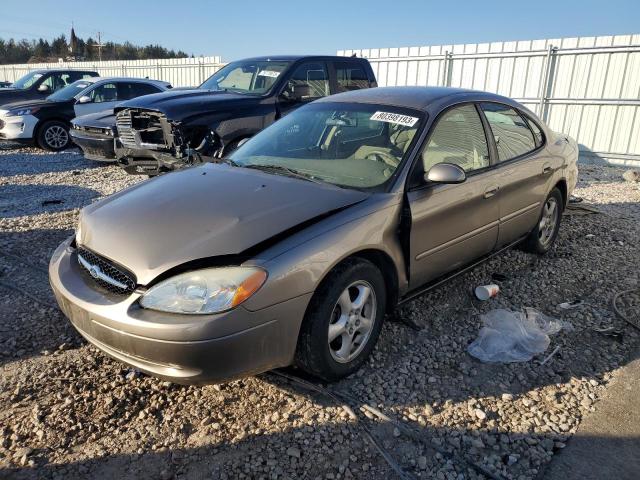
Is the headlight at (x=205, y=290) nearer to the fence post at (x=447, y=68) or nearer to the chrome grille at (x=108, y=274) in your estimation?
the chrome grille at (x=108, y=274)

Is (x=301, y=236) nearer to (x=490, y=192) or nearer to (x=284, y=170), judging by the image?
(x=284, y=170)

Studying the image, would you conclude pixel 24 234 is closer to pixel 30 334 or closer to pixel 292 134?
pixel 30 334

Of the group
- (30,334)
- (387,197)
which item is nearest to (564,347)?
(387,197)

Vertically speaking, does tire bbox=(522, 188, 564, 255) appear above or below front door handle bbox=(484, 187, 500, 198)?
below

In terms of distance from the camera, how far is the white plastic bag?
330 centimetres

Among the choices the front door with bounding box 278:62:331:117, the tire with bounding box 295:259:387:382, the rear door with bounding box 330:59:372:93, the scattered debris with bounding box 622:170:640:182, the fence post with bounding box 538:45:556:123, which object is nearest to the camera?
the tire with bounding box 295:259:387:382

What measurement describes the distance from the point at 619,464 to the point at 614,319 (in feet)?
5.67

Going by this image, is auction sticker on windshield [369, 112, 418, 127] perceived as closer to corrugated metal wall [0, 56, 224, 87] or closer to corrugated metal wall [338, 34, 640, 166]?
corrugated metal wall [338, 34, 640, 166]

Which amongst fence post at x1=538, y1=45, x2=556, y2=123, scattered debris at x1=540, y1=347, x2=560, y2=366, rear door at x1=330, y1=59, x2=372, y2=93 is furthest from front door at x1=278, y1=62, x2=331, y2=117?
fence post at x1=538, y1=45, x2=556, y2=123

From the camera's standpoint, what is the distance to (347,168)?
3.36 m

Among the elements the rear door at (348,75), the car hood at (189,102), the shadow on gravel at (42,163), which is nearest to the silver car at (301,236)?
the car hood at (189,102)

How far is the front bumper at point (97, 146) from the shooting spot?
8492 mm

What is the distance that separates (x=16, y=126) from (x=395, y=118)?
1026 centimetres

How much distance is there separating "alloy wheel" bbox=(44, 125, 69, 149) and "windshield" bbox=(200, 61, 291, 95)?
5.43 metres
